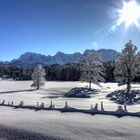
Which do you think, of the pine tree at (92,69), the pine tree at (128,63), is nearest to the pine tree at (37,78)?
the pine tree at (92,69)

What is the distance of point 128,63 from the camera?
6275 centimetres

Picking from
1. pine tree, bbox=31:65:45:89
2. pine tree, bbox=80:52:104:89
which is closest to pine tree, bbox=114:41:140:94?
pine tree, bbox=80:52:104:89

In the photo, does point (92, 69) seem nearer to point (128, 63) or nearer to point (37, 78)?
point (128, 63)

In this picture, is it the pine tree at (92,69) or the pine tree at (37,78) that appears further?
the pine tree at (37,78)

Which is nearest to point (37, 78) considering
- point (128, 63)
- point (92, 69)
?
point (92, 69)

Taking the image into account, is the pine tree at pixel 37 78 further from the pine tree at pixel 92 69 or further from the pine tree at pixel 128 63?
the pine tree at pixel 128 63

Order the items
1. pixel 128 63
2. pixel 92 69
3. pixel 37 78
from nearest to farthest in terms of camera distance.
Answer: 1. pixel 128 63
2. pixel 92 69
3. pixel 37 78

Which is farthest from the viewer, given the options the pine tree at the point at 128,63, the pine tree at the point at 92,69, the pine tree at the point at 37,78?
the pine tree at the point at 37,78

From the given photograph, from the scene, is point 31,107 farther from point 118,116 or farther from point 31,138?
point 31,138

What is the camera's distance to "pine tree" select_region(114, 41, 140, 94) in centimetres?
6278

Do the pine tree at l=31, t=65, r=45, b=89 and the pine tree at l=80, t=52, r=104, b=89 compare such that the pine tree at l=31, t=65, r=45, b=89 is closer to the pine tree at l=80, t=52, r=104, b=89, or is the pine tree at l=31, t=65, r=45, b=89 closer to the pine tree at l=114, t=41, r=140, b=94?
the pine tree at l=80, t=52, r=104, b=89

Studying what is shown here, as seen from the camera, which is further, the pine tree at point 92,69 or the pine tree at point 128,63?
the pine tree at point 92,69

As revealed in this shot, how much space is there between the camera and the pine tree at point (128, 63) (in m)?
62.8

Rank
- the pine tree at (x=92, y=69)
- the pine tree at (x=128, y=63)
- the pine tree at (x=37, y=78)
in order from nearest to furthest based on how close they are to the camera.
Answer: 1. the pine tree at (x=128, y=63)
2. the pine tree at (x=92, y=69)
3. the pine tree at (x=37, y=78)
